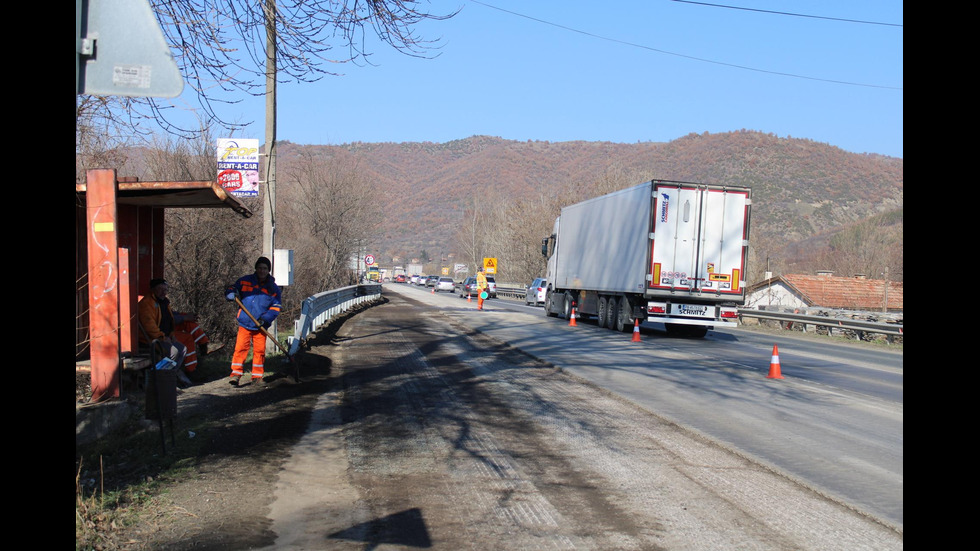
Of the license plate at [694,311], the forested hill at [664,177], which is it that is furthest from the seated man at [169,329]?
the forested hill at [664,177]

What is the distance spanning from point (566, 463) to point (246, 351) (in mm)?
5338

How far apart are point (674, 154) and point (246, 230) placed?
390 feet

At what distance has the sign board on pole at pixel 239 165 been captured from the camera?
1350 cm

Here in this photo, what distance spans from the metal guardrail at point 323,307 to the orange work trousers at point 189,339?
4.58 ft

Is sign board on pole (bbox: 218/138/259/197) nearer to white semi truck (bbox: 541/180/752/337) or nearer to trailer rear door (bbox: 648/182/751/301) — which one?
white semi truck (bbox: 541/180/752/337)

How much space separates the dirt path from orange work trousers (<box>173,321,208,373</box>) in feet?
4.60

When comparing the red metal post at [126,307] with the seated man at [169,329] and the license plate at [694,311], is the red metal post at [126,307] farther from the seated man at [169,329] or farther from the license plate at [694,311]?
the license plate at [694,311]

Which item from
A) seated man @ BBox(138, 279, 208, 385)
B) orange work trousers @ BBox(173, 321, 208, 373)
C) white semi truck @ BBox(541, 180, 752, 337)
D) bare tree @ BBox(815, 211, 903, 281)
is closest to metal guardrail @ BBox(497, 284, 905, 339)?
white semi truck @ BBox(541, 180, 752, 337)

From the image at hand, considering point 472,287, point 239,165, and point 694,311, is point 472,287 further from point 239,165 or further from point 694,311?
point 239,165

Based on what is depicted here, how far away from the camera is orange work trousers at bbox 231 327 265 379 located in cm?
1026

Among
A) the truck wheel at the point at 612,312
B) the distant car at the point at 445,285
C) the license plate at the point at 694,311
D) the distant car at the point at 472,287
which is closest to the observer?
the license plate at the point at 694,311

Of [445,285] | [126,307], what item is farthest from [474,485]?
[445,285]

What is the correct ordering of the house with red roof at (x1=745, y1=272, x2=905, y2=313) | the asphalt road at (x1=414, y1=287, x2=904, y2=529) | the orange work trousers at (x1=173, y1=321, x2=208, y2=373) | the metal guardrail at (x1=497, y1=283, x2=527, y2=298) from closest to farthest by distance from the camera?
1. the asphalt road at (x1=414, y1=287, x2=904, y2=529)
2. the orange work trousers at (x1=173, y1=321, x2=208, y2=373)
3. the house with red roof at (x1=745, y1=272, x2=905, y2=313)
4. the metal guardrail at (x1=497, y1=283, x2=527, y2=298)
